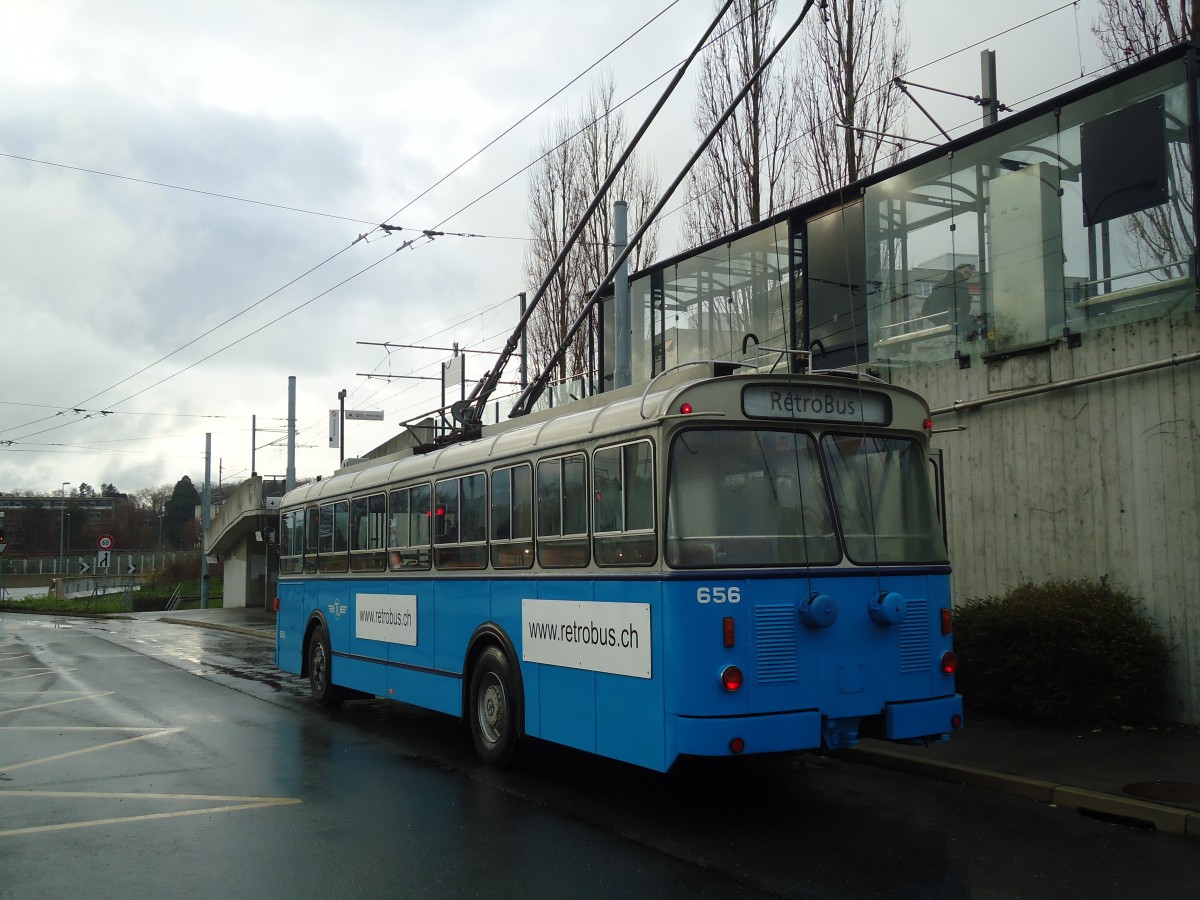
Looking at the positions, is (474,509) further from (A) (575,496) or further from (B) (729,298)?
(B) (729,298)

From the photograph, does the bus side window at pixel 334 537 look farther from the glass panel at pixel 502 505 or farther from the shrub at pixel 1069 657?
the shrub at pixel 1069 657

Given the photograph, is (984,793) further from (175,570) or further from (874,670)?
(175,570)

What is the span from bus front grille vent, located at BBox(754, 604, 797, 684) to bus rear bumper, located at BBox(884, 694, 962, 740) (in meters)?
0.90

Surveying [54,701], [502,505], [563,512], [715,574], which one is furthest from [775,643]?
[54,701]

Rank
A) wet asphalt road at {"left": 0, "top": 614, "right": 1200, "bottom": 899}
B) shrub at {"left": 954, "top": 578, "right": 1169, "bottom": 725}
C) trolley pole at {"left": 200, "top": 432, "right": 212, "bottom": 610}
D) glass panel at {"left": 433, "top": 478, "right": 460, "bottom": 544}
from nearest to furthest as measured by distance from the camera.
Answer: wet asphalt road at {"left": 0, "top": 614, "right": 1200, "bottom": 899} → shrub at {"left": 954, "top": 578, "right": 1169, "bottom": 725} → glass panel at {"left": 433, "top": 478, "right": 460, "bottom": 544} → trolley pole at {"left": 200, "top": 432, "right": 212, "bottom": 610}

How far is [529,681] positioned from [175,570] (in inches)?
2478

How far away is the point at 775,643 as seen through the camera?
735cm

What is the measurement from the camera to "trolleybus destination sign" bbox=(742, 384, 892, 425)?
25.3ft

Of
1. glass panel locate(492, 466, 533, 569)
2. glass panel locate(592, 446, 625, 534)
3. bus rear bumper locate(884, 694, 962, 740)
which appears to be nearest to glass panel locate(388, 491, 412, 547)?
glass panel locate(492, 466, 533, 569)

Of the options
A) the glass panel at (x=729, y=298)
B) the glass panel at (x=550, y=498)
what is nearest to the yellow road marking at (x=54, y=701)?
the glass panel at (x=550, y=498)

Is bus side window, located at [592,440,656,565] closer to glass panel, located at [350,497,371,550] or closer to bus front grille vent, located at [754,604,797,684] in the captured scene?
bus front grille vent, located at [754,604,797,684]

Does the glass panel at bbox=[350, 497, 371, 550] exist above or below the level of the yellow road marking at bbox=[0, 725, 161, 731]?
above

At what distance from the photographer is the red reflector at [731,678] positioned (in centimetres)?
711

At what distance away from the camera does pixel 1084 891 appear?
6.05m
